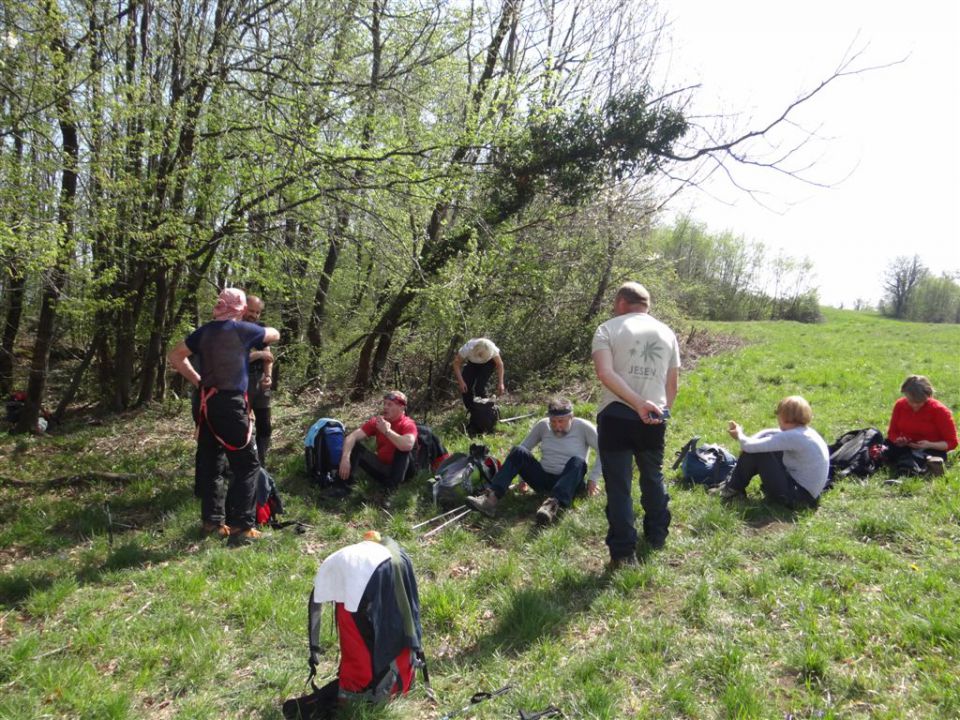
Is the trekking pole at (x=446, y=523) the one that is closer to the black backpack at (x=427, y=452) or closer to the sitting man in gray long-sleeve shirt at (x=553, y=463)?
the sitting man in gray long-sleeve shirt at (x=553, y=463)

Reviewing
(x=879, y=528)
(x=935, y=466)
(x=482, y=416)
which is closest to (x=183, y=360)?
(x=482, y=416)

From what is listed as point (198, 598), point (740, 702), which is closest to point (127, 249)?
point (198, 598)

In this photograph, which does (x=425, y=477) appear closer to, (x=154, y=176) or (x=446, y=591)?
(x=446, y=591)

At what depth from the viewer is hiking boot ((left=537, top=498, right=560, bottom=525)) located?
5070 mm

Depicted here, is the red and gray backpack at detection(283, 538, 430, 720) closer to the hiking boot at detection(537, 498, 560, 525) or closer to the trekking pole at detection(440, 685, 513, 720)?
the trekking pole at detection(440, 685, 513, 720)

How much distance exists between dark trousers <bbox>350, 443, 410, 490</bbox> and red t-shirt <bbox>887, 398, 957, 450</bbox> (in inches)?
190

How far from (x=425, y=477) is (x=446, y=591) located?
2352 millimetres

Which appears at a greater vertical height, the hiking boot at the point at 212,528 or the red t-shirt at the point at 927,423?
the red t-shirt at the point at 927,423

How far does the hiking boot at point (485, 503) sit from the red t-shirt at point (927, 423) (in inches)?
157

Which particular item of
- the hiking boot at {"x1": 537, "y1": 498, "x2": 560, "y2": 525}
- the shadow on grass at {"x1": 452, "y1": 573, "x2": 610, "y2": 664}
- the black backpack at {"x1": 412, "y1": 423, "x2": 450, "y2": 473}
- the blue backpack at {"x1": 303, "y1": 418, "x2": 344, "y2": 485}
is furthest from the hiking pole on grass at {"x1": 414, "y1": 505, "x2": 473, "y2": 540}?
the blue backpack at {"x1": 303, "y1": 418, "x2": 344, "y2": 485}

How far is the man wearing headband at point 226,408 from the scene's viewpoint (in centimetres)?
503

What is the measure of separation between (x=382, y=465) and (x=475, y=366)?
7.72 ft

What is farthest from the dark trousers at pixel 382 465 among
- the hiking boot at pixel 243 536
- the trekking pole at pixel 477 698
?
the trekking pole at pixel 477 698

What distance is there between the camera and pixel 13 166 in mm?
6770
